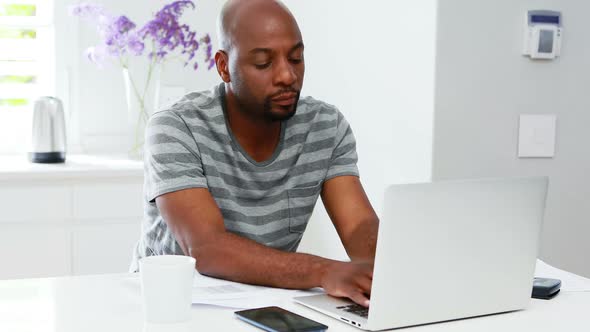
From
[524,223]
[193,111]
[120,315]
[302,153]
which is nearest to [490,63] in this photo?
[302,153]

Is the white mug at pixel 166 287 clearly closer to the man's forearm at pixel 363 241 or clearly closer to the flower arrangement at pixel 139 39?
the man's forearm at pixel 363 241

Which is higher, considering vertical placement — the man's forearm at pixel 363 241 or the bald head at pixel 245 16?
the bald head at pixel 245 16

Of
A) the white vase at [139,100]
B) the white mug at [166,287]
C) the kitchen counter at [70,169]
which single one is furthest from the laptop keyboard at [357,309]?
the white vase at [139,100]

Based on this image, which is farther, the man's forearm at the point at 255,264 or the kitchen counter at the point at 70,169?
the kitchen counter at the point at 70,169

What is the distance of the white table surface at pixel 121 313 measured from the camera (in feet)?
3.75

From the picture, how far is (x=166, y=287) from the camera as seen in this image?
1126 mm

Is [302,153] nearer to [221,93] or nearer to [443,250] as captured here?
[221,93]

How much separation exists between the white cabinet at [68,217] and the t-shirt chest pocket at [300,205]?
109 cm

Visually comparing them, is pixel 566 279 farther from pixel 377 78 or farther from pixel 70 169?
pixel 70 169

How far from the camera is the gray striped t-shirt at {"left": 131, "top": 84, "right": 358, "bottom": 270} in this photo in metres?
1.66

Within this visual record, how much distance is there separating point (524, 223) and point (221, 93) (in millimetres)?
821

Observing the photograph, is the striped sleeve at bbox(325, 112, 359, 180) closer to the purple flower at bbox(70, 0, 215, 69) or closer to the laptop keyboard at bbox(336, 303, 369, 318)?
the laptop keyboard at bbox(336, 303, 369, 318)

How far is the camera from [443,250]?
3.76 feet

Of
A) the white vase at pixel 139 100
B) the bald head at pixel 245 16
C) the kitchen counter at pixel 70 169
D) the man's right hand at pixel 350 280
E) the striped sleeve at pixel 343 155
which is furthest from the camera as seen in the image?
the white vase at pixel 139 100
